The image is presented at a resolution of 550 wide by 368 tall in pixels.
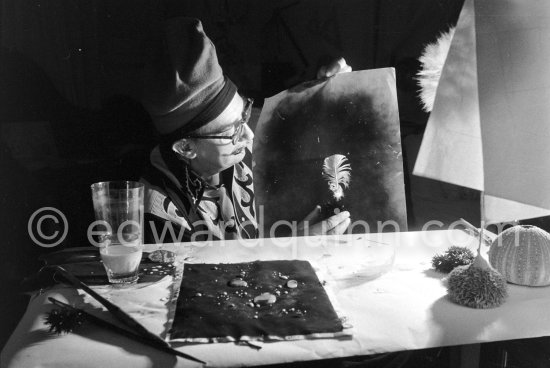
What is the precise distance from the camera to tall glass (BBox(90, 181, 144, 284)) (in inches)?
39.9

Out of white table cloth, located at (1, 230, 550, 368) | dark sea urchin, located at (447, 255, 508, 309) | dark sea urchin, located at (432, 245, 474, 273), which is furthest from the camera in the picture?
dark sea urchin, located at (432, 245, 474, 273)

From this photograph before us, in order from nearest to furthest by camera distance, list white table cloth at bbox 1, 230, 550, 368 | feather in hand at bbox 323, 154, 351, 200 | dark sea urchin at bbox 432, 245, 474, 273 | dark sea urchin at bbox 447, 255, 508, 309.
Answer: white table cloth at bbox 1, 230, 550, 368 → dark sea urchin at bbox 447, 255, 508, 309 → dark sea urchin at bbox 432, 245, 474, 273 → feather in hand at bbox 323, 154, 351, 200

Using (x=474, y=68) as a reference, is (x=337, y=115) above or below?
below

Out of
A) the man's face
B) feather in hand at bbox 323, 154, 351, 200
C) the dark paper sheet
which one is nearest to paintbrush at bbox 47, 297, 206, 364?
the man's face

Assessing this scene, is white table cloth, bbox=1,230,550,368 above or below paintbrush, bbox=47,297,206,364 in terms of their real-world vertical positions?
below

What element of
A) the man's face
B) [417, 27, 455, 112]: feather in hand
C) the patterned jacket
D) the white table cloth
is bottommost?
the white table cloth

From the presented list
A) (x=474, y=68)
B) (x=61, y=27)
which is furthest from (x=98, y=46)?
(x=474, y=68)

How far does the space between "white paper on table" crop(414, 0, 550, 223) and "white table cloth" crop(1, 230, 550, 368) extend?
16.9 inches

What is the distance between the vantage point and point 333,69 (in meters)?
1.37

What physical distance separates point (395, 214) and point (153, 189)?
70 centimetres

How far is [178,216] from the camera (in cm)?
130

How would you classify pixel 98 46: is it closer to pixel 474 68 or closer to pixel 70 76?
pixel 70 76
